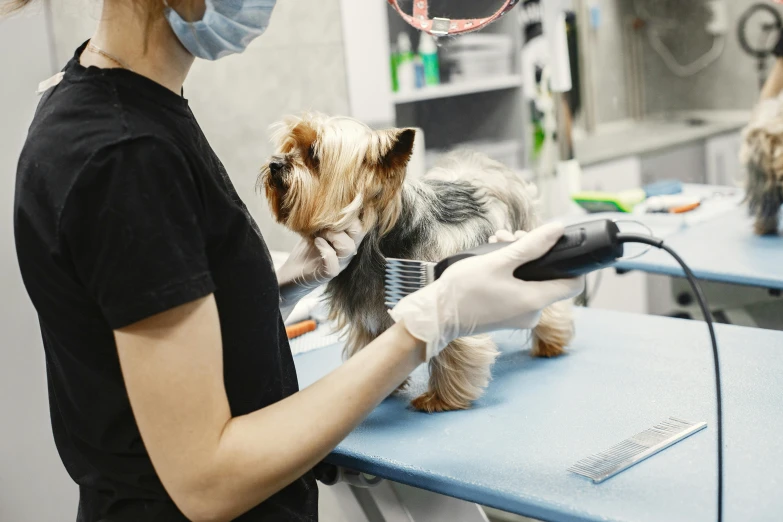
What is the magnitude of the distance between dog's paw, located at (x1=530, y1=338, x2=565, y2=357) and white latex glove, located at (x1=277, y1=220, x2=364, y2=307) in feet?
1.39

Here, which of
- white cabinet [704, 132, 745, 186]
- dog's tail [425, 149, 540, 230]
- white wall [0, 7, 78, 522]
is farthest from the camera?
white cabinet [704, 132, 745, 186]

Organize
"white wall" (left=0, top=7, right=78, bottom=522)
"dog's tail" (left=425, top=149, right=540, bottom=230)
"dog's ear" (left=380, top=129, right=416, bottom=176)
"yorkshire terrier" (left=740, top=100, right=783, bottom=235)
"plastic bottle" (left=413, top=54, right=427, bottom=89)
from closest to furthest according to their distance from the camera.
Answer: "dog's ear" (left=380, top=129, right=416, bottom=176), "dog's tail" (left=425, top=149, right=540, bottom=230), "white wall" (left=0, top=7, right=78, bottom=522), "yorkshire terrier" (left=740, top=100, right=783, bottom=235), "plastic bottle" (left=413, top=54, right=427, bottom=89)

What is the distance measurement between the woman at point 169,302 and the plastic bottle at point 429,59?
217cm

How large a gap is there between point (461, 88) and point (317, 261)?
1882 mm

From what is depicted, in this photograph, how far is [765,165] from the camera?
6.86ft

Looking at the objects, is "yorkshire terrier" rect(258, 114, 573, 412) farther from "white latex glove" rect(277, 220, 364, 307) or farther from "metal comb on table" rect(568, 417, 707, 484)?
"metal comb on table" rect(568, 417, 707, 484)

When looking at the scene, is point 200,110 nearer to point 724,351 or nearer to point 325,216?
point 325,216

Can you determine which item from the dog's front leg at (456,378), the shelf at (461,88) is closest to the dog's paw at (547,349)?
the dog's front leg at (456,378)

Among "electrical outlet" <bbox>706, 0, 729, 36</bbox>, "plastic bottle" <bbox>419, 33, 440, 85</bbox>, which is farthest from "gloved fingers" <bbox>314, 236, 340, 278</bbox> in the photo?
"electrical outlet" <bbox>706, 0, 729, 36</bbox>

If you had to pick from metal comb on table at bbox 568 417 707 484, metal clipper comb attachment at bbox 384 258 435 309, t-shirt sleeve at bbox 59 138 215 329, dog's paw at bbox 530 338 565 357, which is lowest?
metal comb on table at bbox 568 417 707 484

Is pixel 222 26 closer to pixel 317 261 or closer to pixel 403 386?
pixel 317 261

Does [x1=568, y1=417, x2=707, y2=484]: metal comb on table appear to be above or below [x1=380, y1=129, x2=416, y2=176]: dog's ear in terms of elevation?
below

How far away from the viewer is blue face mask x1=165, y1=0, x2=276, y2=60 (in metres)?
→ 0.90

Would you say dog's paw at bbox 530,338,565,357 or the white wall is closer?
dog's paw at bbox 530,338,565,357
